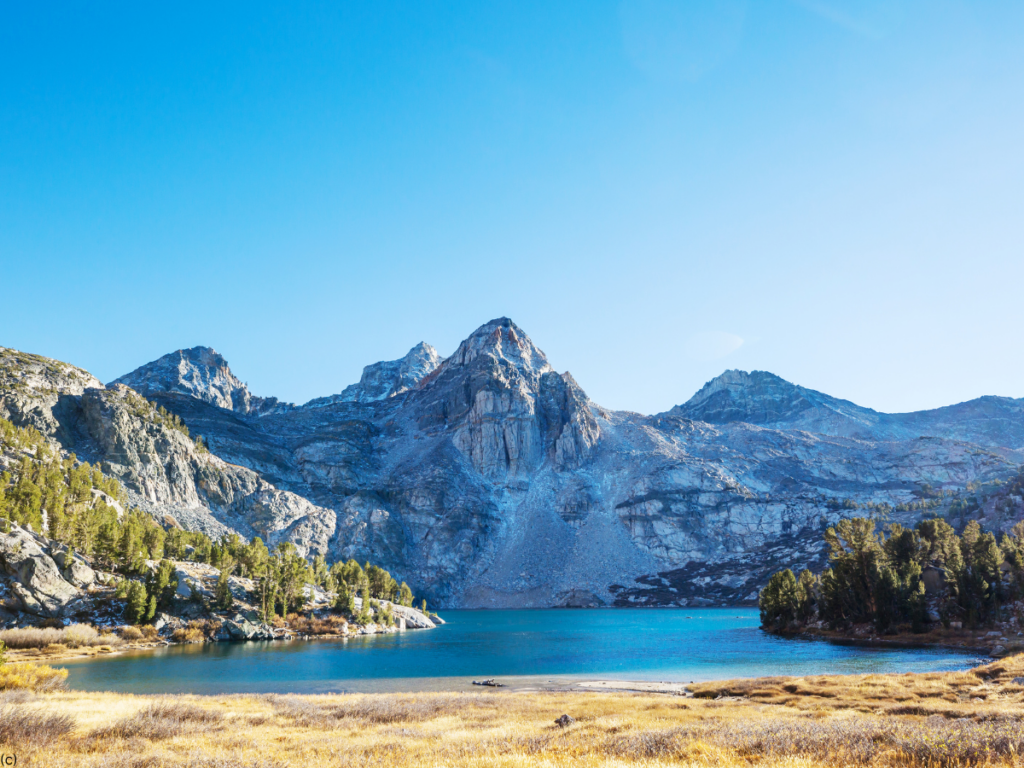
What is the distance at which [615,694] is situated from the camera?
41.0m

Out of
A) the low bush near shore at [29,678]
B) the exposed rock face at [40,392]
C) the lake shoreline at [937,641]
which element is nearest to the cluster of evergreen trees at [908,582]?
the lake shoreline at [937,641]

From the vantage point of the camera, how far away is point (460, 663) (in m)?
66.3

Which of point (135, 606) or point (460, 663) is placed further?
point (135, 606)

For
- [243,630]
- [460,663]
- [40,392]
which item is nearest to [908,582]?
[460,663]

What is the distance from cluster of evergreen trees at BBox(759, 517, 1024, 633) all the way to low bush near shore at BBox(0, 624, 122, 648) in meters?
97.0

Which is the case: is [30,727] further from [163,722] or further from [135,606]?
[135,606]

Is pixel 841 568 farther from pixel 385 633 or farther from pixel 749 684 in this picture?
pixel 385 633

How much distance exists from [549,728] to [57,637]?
229ft

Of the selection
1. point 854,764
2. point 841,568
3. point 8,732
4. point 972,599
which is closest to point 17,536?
point 8,732

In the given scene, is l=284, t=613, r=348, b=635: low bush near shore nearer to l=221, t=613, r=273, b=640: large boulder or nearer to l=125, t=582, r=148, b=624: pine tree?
l=221, t=613, r=273, b=640: large boulder

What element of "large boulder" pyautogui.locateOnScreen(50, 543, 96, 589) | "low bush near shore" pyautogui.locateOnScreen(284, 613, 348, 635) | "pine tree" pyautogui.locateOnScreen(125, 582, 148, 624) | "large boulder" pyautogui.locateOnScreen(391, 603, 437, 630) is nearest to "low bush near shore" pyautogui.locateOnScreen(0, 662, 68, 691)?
"pine tree" pyautogui.locateOnScreen(125, 582, 148, 624)

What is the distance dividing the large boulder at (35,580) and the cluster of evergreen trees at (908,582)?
340 feet

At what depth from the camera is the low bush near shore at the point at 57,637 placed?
65562 mm

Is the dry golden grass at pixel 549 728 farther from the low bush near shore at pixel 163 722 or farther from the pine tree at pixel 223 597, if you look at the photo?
the pine tree at pixel 223 597
